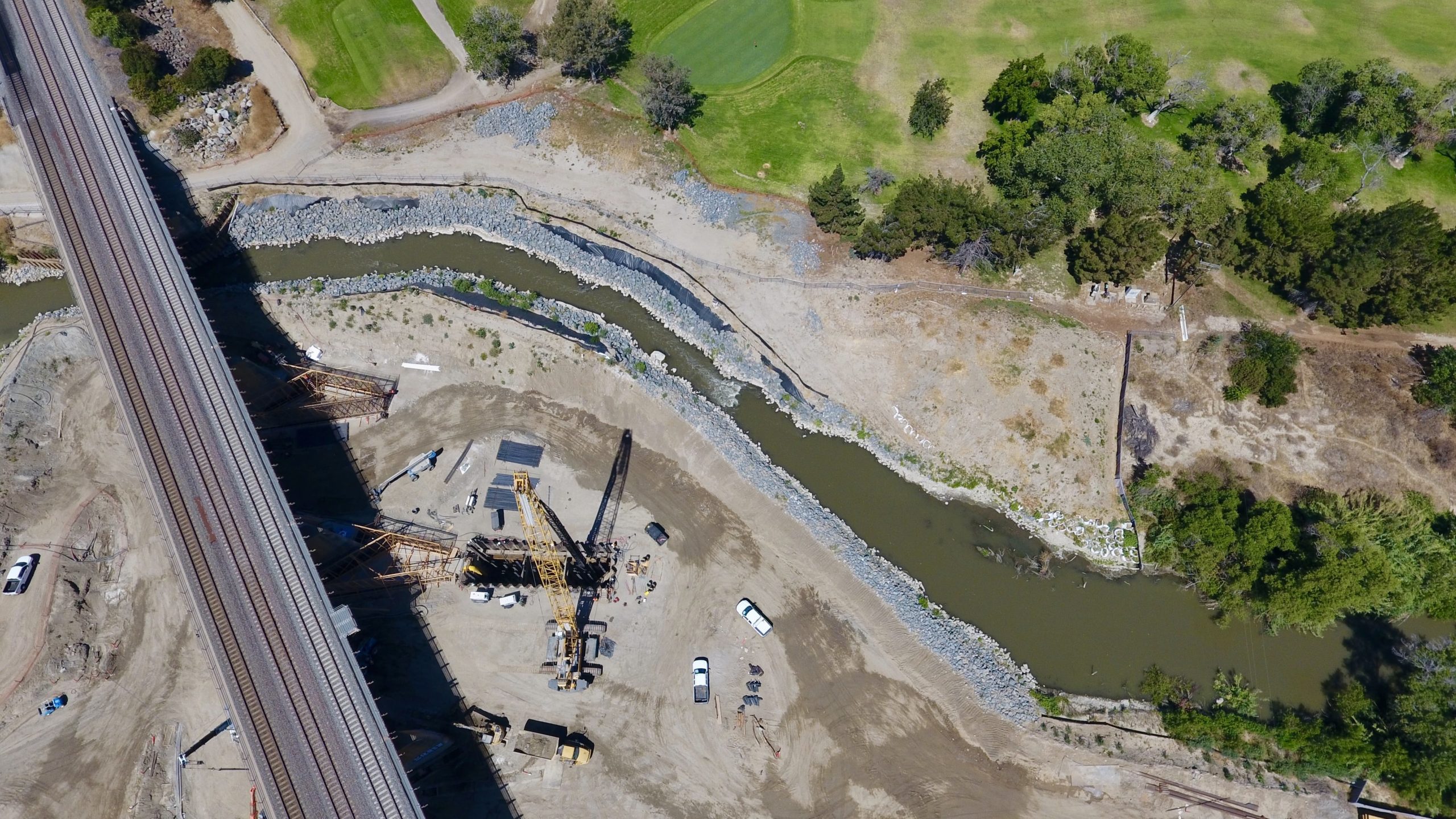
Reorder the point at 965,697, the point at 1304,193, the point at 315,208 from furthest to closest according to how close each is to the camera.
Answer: the point at 315,208 → the point at 1304,193 → the point at 965,697

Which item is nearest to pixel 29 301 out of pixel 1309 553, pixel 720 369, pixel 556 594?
pixel 556 594

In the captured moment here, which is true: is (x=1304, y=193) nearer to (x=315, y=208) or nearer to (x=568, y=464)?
(x=568, y=464)

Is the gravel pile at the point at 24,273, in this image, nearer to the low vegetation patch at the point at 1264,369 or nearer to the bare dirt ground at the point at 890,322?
the bare dirt ground at the point at 890,322

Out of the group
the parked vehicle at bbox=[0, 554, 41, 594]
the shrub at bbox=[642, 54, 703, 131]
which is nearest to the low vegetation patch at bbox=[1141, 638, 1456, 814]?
the shrub at bbox=[642, 54, 703, 131]

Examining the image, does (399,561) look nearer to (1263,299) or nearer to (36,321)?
(36,321)

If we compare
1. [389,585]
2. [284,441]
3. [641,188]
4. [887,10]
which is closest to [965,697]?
[389,585]

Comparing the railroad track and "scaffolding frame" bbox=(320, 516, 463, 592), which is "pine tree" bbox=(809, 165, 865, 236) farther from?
the railroad track

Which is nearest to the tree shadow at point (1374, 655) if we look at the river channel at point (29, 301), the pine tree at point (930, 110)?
the pine tree at point (930, 110)
